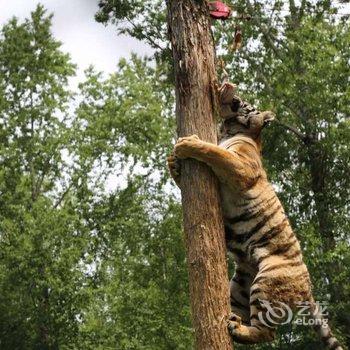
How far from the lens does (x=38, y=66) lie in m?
26.0

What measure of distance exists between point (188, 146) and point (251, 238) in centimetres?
88

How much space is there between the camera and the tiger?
4902mm

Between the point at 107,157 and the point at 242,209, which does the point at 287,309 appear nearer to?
the point at 242,209

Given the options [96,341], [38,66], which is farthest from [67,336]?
[38,66]

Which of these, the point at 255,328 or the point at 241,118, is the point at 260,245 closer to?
the point at 255,328

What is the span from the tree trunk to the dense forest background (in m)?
12.6

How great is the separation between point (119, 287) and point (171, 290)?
1702 mm

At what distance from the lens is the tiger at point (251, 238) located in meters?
4.90

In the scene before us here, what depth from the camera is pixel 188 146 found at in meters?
4.94

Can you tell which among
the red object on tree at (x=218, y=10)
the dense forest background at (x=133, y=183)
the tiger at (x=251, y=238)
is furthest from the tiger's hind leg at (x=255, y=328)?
the dense forest background at (x=133, y=183)

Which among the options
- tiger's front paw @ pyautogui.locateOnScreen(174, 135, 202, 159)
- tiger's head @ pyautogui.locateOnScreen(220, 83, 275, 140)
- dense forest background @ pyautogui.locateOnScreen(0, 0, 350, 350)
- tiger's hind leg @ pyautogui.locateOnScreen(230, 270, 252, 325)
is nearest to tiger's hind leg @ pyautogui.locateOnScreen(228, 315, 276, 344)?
tiger's hind leg @ pyautogui.locateOnScreen(230, 270, 252, 325)

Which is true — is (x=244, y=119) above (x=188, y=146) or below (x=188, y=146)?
above

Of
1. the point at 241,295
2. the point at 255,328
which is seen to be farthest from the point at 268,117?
the point at 255,328

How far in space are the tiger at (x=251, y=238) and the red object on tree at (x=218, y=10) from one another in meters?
0.58
